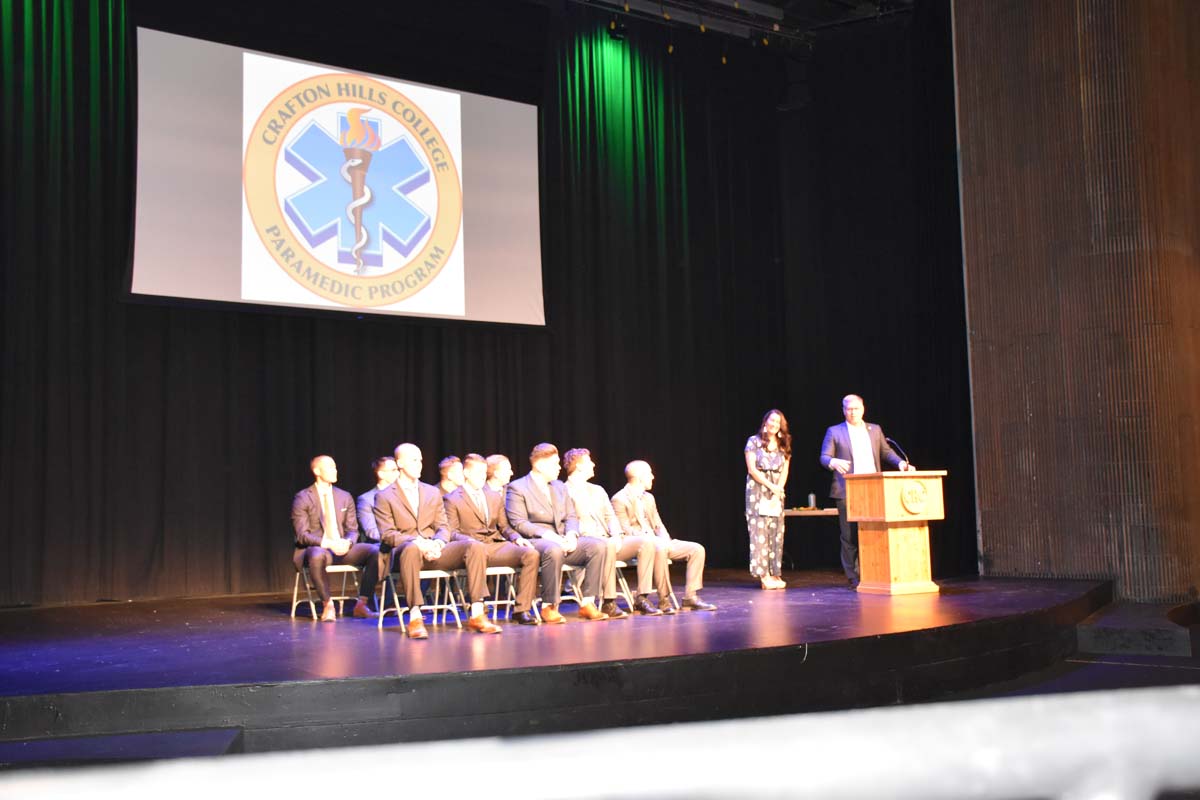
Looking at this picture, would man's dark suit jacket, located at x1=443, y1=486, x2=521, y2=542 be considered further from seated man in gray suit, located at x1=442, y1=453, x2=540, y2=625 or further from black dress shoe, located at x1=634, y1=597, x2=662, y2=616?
black dress shoe, located at x1=634, y1=597, x2=662, y2=616

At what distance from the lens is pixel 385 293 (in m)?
8.33

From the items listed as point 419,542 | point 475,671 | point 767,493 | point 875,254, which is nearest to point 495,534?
point 419,542

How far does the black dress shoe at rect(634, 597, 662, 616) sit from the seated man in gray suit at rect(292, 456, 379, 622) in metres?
1.58

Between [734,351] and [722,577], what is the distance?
2.68 m

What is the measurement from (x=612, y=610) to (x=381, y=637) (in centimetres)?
140

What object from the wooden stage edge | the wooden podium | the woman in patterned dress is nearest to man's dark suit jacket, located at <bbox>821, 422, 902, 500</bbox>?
the woman in patterned dress

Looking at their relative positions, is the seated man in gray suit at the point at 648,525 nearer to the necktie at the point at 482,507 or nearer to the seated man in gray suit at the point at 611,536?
the seated man in gray suit at the point at 611,536

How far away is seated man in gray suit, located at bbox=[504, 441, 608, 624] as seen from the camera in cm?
621

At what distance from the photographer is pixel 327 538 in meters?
6.94

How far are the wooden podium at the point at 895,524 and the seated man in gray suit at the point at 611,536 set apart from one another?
130 cm

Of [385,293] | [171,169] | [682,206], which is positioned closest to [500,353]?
[385,293]

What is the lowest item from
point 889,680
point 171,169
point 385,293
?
point 889,680

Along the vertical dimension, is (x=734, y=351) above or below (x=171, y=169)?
below

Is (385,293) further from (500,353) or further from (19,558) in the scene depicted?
(19,558)
